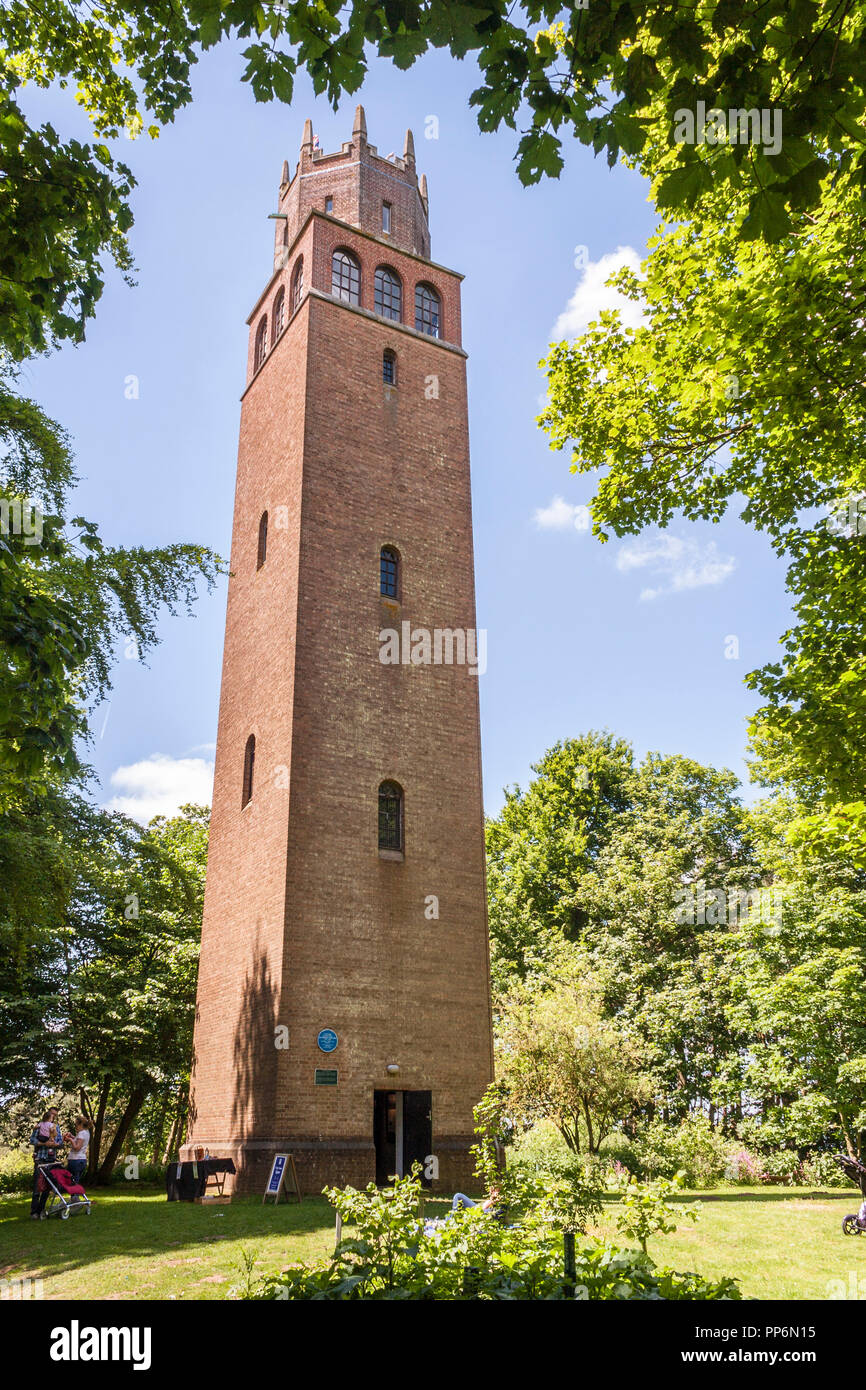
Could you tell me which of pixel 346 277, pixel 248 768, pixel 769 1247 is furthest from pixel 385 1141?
pixel 346 277

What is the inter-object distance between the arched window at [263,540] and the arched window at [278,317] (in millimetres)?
5501

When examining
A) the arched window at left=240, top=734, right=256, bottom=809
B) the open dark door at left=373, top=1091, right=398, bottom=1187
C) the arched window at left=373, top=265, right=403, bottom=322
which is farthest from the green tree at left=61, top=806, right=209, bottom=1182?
the arched window at left=373, top=265, right=403, bottom=322

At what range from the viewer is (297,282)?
76.5 ft

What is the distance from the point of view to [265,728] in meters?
19.2

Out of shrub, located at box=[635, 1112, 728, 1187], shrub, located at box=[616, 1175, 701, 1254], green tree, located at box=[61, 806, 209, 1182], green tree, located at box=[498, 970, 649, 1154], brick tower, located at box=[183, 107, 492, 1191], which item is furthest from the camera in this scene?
green tree, located at box=[61, 806, 209, 1182]

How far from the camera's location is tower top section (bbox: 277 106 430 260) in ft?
80.2

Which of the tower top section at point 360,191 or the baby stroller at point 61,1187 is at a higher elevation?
the tower top section at point 360,191

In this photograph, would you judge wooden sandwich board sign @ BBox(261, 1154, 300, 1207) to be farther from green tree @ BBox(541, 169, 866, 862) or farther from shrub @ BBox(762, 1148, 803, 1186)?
shrub @ BBox(762, 1148, 803, 1186)

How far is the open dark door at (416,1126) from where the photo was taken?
54.4 ft

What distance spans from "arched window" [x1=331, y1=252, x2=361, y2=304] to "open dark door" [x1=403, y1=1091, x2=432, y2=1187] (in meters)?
18.5

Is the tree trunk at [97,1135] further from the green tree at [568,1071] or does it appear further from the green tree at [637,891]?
the green tree at [568,1071]

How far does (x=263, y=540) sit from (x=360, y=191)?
34.3 ft

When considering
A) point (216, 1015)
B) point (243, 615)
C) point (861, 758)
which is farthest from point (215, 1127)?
point (861, 758)

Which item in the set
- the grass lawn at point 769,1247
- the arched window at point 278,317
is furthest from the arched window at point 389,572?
the grass lawn at point 769,1247
